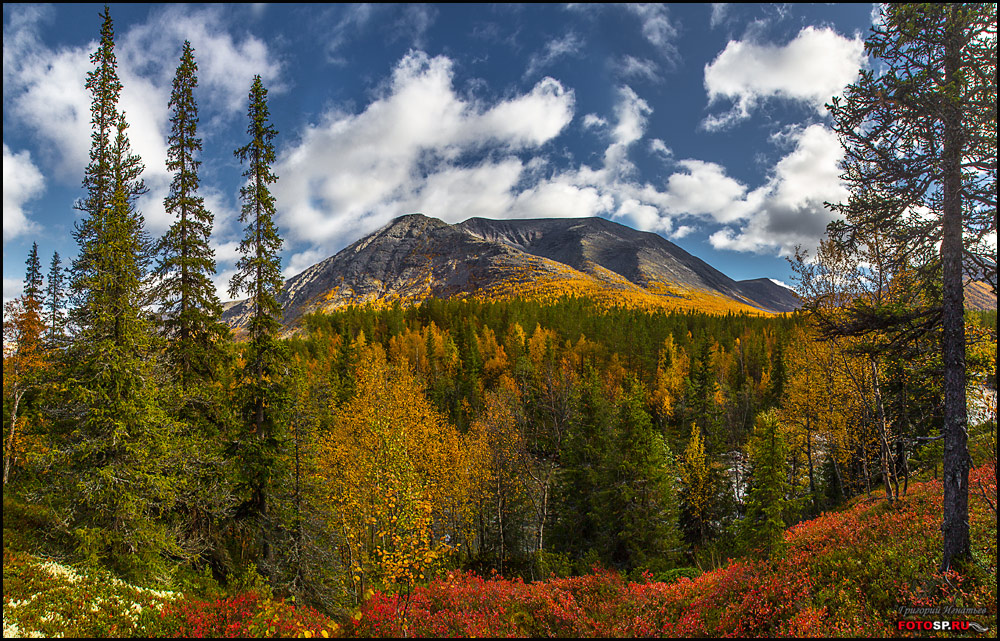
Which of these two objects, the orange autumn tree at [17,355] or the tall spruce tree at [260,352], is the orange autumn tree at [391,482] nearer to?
the tall spruce tree at [260,352]

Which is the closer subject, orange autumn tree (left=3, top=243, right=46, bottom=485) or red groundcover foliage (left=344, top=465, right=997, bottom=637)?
red groundcover foliage (left=344, top=465, right=997, bottom=637)

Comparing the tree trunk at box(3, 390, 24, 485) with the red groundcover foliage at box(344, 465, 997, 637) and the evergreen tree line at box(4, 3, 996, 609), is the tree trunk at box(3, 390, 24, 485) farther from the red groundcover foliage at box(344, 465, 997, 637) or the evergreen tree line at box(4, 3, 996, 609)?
the red groundcover foliage at box(344, 465, 997, 637)

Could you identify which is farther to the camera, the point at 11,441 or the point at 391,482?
the point at 11,441

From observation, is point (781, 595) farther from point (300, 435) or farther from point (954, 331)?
point (300, 435)

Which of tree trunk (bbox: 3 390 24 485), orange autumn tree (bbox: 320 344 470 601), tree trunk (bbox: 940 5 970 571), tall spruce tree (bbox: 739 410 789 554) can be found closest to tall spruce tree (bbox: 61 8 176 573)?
orange autumn tree (bbox: 320 344 470 601)

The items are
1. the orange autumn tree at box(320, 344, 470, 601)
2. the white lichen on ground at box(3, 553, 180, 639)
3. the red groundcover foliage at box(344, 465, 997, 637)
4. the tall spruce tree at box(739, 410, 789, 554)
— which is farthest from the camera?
the tall spruce tree at box(739, 410, 789, 554)

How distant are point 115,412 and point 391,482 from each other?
8.72 m

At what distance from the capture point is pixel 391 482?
35.1 feet

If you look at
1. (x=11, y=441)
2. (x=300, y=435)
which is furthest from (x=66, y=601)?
(x=11, y=441)

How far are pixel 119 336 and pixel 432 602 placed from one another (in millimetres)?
13136

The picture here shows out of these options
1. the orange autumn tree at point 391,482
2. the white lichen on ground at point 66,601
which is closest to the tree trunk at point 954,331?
the orange autumn tree at point 391,482

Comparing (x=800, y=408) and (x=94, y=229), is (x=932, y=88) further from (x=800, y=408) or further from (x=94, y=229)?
(x=94, y=229)

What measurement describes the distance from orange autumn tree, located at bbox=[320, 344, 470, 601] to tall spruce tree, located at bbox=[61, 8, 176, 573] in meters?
6.02

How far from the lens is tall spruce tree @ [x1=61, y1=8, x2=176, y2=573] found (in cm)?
1132
